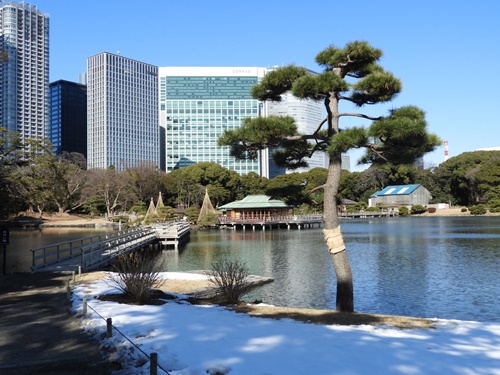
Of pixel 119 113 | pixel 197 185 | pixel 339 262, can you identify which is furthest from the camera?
pixel 119 113

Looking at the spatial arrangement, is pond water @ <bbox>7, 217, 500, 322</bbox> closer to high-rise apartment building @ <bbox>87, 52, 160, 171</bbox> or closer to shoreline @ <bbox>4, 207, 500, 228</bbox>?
shoreline @ <bbox>4, 207, 500, 228</bbox>

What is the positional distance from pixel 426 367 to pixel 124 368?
3.77 metres

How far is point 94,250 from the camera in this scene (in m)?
20.3

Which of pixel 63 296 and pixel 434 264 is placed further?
pixel 434 264

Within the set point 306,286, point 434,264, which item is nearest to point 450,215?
point 434,264

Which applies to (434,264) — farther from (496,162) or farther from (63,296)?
(496,162)

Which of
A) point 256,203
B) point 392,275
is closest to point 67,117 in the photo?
point 256,203

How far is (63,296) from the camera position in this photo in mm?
10664

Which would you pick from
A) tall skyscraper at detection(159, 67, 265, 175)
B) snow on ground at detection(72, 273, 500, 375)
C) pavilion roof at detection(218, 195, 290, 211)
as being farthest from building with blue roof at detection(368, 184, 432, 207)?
snow on ground at detection(72, 273, 500, 375)

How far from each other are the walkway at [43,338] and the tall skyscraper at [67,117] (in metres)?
155

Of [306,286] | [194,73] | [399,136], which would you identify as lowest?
[306,286]

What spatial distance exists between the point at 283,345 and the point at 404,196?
86781 mm

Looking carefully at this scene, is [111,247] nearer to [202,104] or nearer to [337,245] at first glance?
[337,245]

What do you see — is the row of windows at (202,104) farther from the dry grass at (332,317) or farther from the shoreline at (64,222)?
the dry grass at (332,317)
